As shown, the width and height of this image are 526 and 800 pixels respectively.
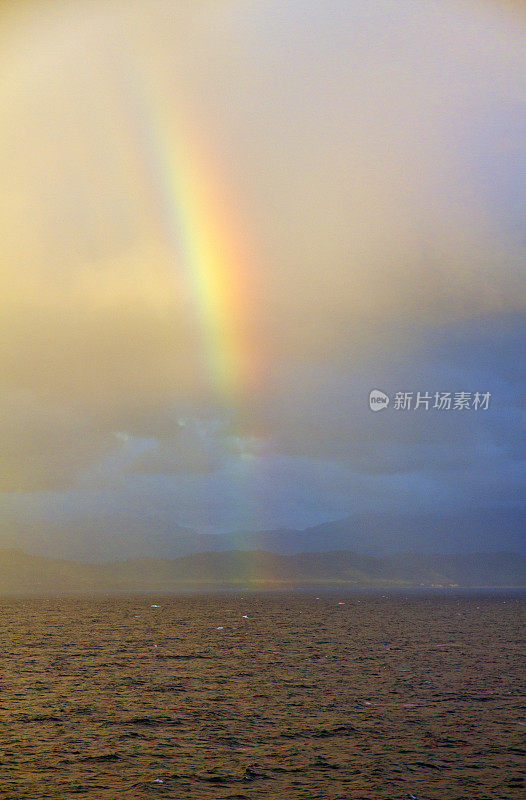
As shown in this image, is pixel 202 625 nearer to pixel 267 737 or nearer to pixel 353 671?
pixel 353 671

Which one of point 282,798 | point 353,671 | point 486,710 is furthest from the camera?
point 353,671

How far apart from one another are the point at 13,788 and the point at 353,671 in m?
40.4

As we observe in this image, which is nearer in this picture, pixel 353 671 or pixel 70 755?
pixel 70 755

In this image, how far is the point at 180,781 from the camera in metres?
29.1

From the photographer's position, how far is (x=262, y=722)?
41062mm

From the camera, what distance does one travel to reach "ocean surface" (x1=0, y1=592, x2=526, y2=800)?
95.3 ft

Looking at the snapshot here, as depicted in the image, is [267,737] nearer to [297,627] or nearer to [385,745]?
[385,745]

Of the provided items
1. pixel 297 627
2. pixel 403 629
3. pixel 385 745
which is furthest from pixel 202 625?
pixel 385 745

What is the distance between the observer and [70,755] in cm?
3391

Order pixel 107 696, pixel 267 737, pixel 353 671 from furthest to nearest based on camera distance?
pixel 353 671, pixel 107 696, pixel 267 737

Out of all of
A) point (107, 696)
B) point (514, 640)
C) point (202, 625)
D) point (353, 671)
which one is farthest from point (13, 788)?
point (202, 625)

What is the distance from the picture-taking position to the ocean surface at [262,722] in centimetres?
2906

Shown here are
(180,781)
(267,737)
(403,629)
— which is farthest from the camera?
(403,629)

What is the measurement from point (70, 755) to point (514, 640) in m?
78.3
